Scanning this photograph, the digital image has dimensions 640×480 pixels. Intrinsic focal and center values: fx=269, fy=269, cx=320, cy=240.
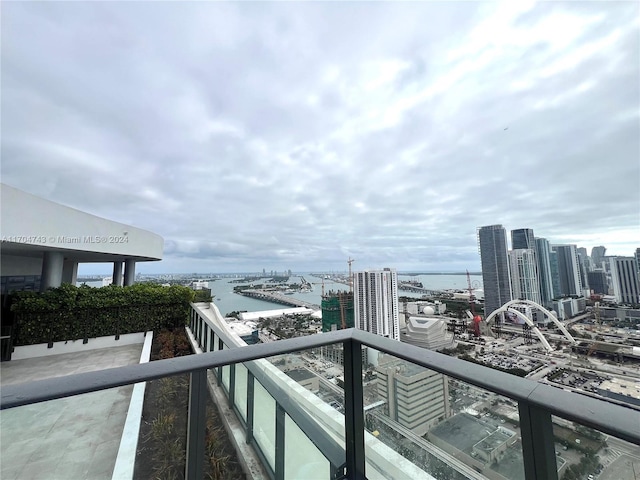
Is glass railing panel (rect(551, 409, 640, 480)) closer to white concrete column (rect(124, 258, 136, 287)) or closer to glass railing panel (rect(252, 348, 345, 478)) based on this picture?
glass railing panel (rect(252, 348, 345, 478))

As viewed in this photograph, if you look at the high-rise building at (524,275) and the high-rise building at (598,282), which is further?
the high-rise building at (524,275)

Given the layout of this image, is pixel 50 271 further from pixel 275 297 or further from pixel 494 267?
pixel 494 267

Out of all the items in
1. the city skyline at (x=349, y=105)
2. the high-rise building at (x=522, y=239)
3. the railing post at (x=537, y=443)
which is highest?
the city skyline at (x=349, y=105)

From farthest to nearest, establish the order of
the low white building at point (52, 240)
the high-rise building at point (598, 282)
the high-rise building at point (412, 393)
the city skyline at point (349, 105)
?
the low white building at point (52, 240) < the high-rise building at point (598, 282) < the city skyline at point (349, 105) < the high-rise building at point (412, 393)

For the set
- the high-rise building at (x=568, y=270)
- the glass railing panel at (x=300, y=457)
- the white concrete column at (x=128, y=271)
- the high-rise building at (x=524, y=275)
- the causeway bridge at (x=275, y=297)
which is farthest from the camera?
the white concrete column at (x=128, y=271)

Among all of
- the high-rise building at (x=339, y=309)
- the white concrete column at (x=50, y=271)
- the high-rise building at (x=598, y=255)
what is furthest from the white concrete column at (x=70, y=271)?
the high-rise building at (x=598, y=255)

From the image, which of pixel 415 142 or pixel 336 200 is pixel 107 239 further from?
pixel 336 200

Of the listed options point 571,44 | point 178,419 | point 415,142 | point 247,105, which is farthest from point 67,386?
point 415,142

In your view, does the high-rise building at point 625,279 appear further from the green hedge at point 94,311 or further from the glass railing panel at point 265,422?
the green hedge at point 94,311
